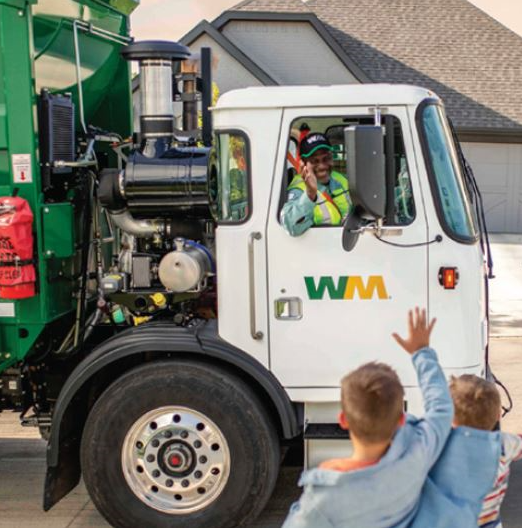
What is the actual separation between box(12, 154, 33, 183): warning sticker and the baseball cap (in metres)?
1.47

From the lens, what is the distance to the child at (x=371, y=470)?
275cm

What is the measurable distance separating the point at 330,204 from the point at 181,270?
864mm

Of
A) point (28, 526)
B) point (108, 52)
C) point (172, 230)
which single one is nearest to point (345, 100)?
point (172, 230)

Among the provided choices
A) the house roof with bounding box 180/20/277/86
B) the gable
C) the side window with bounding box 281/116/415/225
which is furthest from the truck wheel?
the gable

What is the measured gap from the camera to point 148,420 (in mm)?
4875

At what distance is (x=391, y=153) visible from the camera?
4.56 meters

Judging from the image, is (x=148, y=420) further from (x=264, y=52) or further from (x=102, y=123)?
(x=264, y=52)

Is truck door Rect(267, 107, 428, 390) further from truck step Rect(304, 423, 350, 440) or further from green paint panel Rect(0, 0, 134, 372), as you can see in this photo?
green paint panel Rect(0, 0, 134, 372)

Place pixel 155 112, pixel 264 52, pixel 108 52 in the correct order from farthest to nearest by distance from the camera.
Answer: pixel 264 52
pixel 108 52
pixel 155 112

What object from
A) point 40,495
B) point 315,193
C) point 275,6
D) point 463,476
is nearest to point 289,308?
point 315,193

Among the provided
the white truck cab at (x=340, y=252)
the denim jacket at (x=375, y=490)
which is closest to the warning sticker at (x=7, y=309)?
the white truck cab at (x=340, y=252)

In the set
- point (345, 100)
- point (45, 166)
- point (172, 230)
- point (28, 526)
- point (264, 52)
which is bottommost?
point (28, 526)

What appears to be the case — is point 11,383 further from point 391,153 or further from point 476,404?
point 476,404

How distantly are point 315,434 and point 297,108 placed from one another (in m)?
1.68
